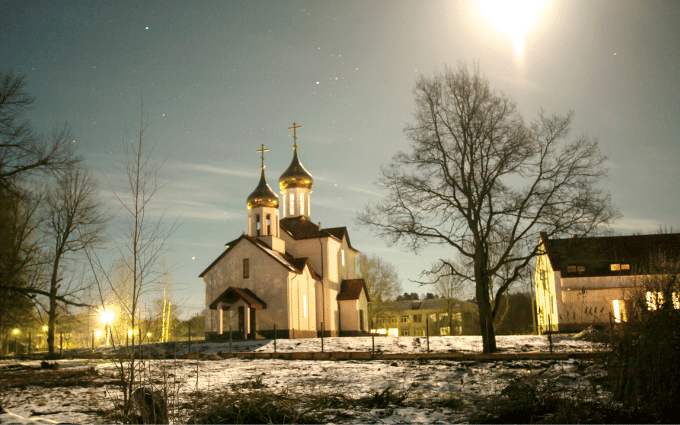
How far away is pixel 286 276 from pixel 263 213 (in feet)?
23.7

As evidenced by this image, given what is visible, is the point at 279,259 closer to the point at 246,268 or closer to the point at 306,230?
the point at 246,268

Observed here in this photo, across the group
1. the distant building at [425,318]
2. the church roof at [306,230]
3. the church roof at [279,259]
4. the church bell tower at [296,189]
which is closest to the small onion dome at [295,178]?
the church bell tower at [296,189]

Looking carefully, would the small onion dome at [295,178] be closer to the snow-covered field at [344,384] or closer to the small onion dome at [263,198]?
the small onion dome at [263,198]

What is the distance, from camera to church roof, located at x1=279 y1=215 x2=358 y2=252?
4297 centimetres

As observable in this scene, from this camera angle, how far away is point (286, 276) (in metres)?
35.5

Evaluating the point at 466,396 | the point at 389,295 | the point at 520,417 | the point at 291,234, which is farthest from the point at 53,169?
the point at 389,295

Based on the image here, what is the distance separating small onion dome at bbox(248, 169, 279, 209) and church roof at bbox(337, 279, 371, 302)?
369 inches

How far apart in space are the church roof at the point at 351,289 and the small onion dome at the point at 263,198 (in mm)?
9372

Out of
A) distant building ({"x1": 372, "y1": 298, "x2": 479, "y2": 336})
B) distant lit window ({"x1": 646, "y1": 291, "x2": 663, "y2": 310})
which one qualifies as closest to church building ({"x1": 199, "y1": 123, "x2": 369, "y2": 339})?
distant building ({"x1": 372, "y1": 298, "x2": 479, "y2": 336})

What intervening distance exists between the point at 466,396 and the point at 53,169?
1378 cm

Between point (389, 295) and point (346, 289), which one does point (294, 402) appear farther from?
point (389, 295)

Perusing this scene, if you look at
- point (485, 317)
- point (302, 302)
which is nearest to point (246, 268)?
point (302, 302)

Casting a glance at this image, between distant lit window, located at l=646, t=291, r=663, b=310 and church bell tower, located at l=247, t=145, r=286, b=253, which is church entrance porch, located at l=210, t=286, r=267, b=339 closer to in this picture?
church bell tower, located at l=247, t=145, r=286, b=253

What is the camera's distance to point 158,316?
21.9ft
